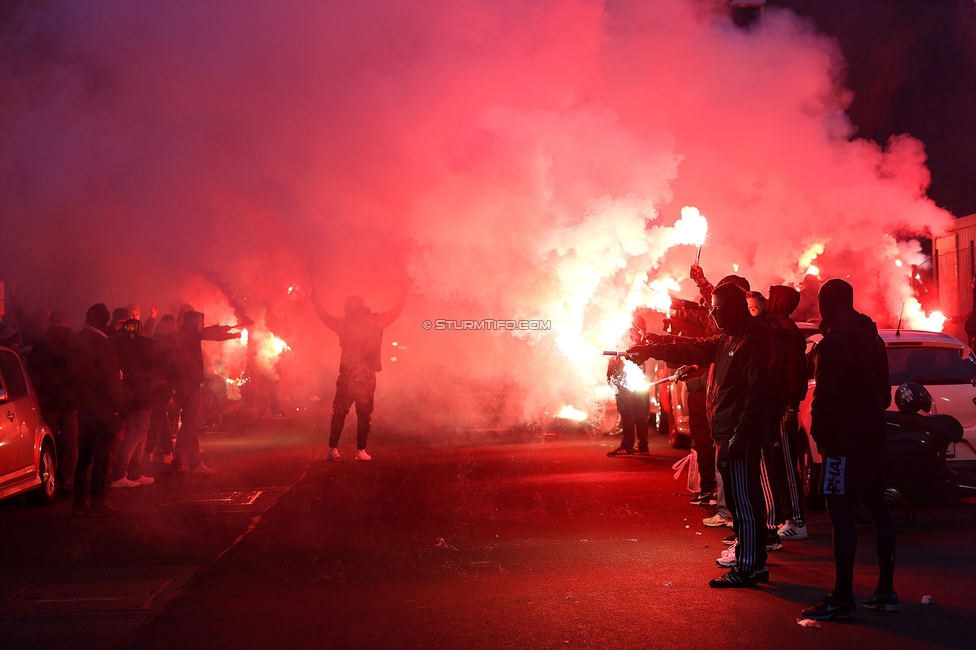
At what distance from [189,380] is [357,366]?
6.85 ft

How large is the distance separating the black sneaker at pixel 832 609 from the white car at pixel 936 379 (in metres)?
3.19

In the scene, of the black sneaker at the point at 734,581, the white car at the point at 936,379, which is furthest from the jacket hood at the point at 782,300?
the black sneaker at the point at 734,581

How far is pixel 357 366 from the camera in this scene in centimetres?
1252

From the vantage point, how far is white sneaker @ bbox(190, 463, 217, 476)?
37.8ft

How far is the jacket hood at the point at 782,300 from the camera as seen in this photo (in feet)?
24.4

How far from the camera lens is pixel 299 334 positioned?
2692cm

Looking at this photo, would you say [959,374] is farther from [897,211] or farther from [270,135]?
[897,211]

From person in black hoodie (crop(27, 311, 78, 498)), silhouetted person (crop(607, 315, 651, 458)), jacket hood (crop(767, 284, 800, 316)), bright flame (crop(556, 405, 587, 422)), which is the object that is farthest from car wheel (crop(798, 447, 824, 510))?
bright flame (crop(556, 405, 587, 422))

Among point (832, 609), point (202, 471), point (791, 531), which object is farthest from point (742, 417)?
point (202, 471)

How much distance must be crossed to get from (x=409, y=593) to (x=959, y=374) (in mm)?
5372

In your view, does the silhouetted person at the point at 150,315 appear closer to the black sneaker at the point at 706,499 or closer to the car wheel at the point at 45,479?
the car wheel at the point at 45,479

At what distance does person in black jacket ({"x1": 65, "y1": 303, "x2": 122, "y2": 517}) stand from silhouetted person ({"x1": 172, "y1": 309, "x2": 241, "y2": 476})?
2.84 metres

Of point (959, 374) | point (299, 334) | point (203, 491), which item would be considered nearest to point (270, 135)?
point (203, 491)

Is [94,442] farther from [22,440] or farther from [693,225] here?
[693,225]
